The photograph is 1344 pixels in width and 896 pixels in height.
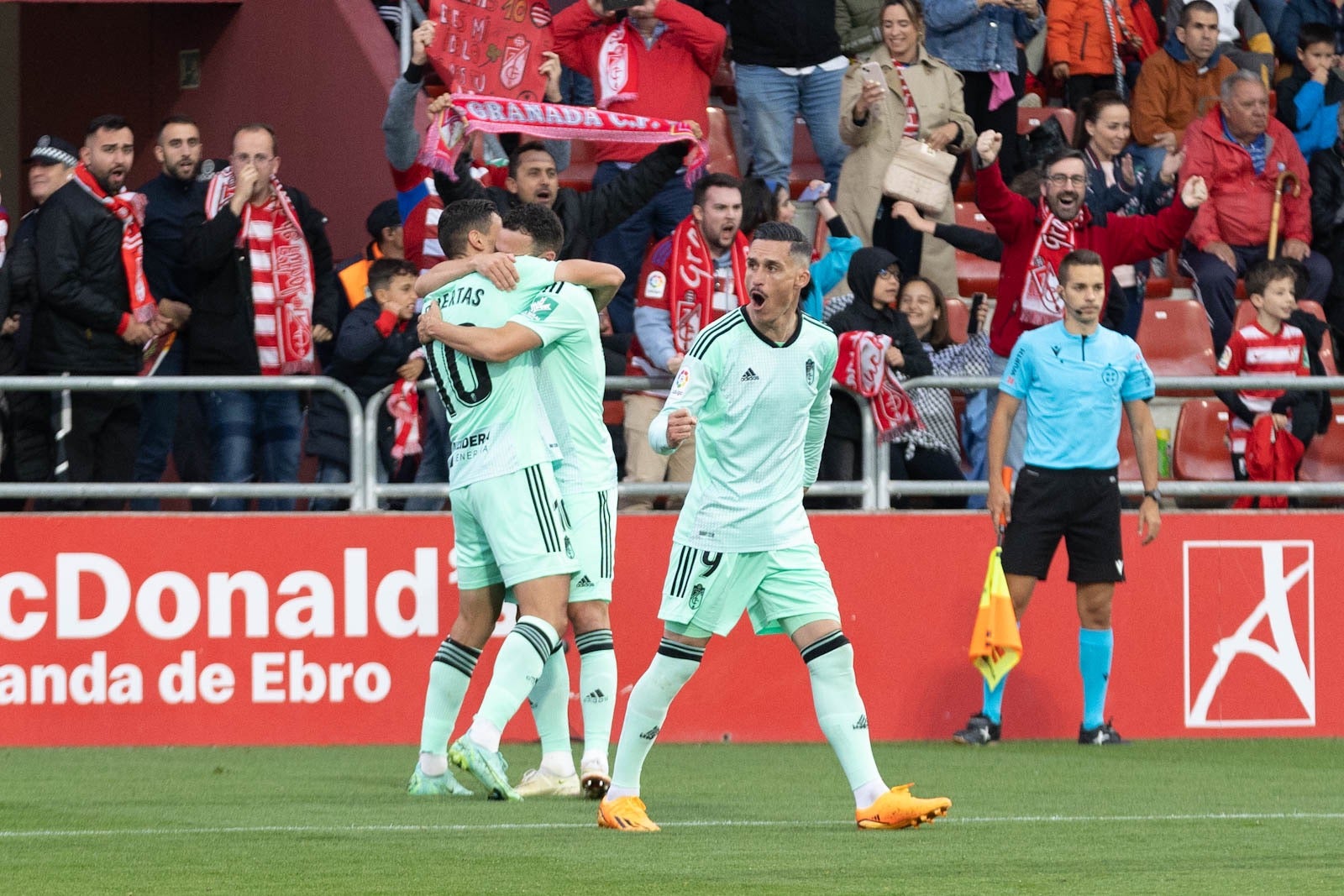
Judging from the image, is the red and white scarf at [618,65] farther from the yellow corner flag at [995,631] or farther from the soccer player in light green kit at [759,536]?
the soccer player in light green kit at [759,536]

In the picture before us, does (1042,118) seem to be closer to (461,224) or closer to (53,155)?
(53,155)

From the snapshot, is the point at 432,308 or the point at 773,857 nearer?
the point at 773,857

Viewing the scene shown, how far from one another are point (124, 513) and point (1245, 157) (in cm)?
734

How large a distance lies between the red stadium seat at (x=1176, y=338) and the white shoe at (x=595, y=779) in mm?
6034

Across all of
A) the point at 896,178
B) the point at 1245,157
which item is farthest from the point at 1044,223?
the point at 1245,157

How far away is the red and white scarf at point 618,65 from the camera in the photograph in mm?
12508

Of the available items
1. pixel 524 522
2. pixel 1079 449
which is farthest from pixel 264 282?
pixel 1079 449

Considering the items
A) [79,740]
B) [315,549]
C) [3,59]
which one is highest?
[3,59]

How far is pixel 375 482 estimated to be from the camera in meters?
10.5

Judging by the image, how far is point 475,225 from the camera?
27.3 ft

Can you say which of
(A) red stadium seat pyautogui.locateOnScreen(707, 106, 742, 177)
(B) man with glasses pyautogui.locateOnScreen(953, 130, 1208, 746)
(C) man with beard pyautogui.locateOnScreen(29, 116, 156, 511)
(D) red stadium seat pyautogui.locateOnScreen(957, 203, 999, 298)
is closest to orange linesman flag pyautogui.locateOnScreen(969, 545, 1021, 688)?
(B) man with glasses pyautogui.locateOnScreen(953, 130, 1208, 746)

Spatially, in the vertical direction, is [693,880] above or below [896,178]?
below

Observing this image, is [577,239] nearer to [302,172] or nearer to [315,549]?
[315,549]

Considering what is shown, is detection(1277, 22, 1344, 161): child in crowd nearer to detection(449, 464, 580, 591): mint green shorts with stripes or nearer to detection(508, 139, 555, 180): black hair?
detection(508, 139, 555, 180): black hair
